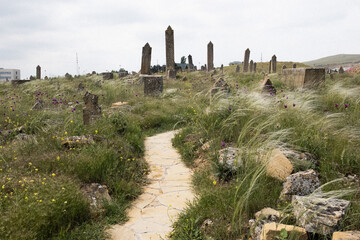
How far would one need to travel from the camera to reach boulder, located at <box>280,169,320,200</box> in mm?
3008

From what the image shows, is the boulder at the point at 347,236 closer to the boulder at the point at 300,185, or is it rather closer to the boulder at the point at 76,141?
the boulder at the point at 300,185

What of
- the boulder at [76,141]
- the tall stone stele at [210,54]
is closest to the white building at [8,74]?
the tall stone stele at [210,54]

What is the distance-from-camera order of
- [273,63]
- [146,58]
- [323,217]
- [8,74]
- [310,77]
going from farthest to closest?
[8,74], [273,63], [146,58], [310,77], [323,217]

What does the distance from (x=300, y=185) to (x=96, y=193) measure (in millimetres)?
2654

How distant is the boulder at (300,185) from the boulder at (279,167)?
0.41 meters

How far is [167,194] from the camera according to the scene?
13.2ft

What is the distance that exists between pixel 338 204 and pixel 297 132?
2.20m

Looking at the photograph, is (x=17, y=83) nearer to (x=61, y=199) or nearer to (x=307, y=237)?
(x=61, y=199)

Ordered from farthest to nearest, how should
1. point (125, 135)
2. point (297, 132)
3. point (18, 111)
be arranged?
point (18, 111), point (125, 135), point (297, 132)

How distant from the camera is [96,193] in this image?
12.0 feet

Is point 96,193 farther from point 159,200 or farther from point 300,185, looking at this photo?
point 300,185


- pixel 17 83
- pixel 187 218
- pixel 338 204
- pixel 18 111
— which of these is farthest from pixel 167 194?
pixel 17 83

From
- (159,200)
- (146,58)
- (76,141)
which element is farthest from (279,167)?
(146,58)

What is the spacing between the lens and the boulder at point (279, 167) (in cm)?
351
